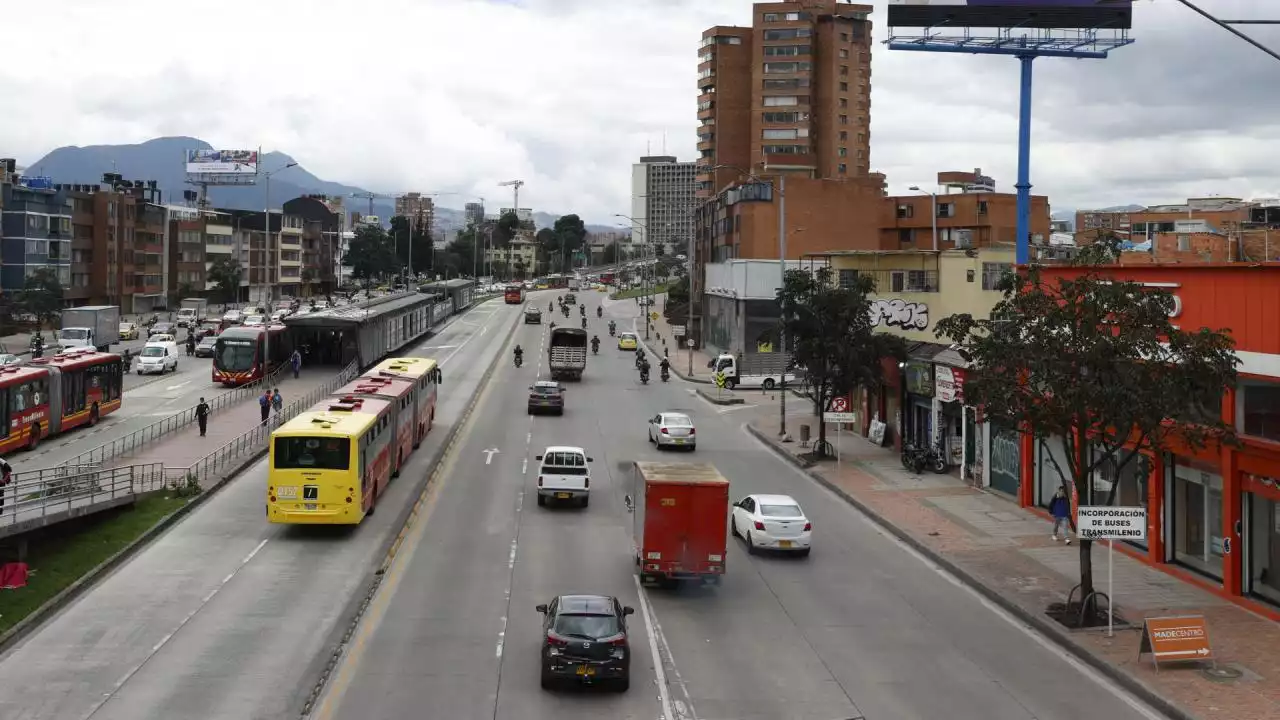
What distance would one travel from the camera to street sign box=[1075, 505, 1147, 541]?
2070 cm

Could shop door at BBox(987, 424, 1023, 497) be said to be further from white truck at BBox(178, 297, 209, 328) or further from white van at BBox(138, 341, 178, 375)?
white truck at BBox(178, 297, 209, 328)

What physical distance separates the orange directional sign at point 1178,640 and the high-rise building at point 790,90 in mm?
108591

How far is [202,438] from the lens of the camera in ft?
136

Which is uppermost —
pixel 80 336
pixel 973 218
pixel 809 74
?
pixel 809 74

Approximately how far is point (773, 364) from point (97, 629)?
59.7 meters

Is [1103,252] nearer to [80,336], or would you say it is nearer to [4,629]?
[4,629]

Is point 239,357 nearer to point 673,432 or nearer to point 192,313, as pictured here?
point 673,432

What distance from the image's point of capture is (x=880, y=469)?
40.7 meters

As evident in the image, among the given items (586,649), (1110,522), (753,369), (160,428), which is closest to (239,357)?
(160,428)

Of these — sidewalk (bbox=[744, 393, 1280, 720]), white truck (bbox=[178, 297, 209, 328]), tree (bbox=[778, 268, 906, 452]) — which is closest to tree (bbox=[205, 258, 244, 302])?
white truck (bbox=[178, 297, 209, 328])

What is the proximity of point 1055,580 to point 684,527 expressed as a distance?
8318mm

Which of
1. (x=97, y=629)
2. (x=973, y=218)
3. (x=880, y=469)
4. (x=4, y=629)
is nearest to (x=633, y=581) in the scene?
(x=97, y=629)

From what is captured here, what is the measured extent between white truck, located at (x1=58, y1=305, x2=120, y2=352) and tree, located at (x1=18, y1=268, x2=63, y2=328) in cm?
1261

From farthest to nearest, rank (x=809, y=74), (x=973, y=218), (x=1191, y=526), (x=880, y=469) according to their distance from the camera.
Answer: (x=809, y=74) < (x=973, y=218) < (x=880, y=469) < (x=1191, y=526)
